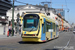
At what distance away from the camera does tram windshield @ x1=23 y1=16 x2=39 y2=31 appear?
14338 mm

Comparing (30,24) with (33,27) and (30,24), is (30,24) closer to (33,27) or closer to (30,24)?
(30,24)

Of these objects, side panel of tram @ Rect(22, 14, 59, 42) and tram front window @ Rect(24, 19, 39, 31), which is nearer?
side panel of tram @ Rect(22, 14, 59, 42)

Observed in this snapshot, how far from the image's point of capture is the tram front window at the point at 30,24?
1433 centimetres

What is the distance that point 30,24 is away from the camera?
14359mm

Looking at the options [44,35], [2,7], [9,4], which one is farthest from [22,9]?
[44,35]

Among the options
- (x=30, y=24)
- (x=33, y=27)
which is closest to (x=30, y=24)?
(x=30, y=24)

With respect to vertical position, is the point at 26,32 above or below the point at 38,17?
below

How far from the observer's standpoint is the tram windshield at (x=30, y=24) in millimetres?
14338

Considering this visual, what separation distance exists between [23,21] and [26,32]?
1254 mm

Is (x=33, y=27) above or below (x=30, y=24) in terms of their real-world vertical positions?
below

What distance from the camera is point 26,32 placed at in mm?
14297

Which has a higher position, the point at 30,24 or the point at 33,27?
the point at 30,24

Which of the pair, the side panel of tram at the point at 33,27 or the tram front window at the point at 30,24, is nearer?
the side panel of tram at the point at 33,27

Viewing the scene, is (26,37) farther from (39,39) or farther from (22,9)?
(22,9)
